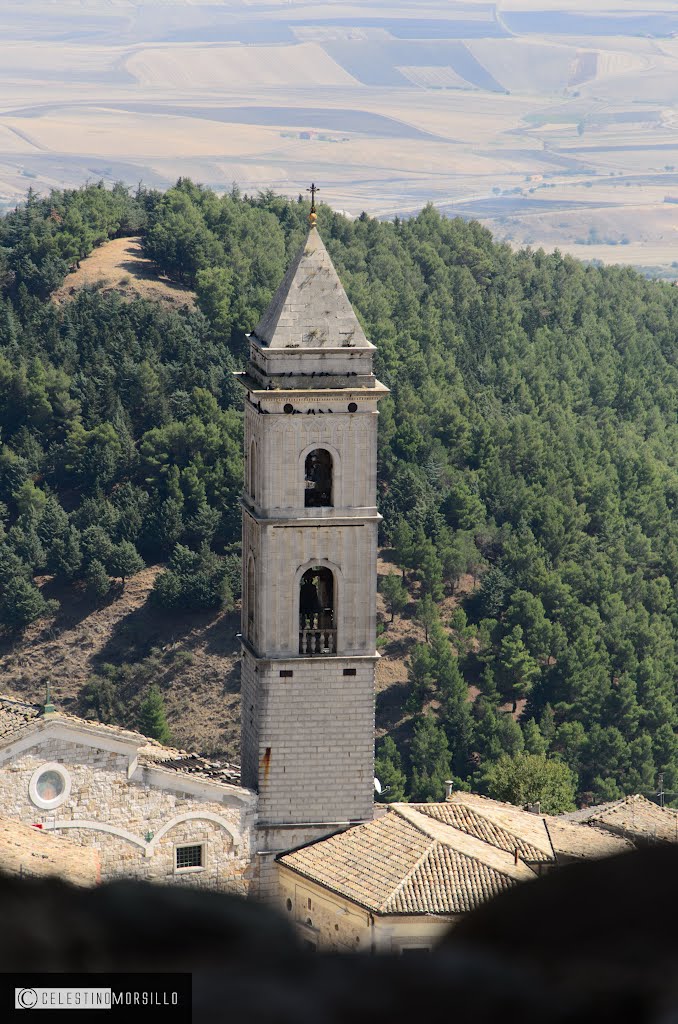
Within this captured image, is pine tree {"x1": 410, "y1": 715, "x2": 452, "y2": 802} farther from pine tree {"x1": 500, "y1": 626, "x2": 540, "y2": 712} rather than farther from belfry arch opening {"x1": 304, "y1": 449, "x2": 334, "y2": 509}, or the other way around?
belfry arch opening {"x1": 304, "y1": 449, "x2": 334, "y2": 509}

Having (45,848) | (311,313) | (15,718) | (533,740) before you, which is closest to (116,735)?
(45,848)

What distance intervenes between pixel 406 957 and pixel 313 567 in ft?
84.6

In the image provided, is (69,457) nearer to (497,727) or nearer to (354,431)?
(497,727)

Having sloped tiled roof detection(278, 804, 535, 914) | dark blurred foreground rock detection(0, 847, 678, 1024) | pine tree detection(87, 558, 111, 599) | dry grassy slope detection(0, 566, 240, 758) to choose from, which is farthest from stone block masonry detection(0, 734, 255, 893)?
pine tree detection(87, 558, 111, 599)

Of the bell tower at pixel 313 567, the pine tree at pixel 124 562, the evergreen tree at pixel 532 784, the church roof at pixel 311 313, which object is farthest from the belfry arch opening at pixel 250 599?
the pine tree at pixel 124 562

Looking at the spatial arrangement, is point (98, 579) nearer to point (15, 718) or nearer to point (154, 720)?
point (154, 720)

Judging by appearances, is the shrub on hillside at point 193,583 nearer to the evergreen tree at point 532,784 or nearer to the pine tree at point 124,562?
the pine tree at point 124,562

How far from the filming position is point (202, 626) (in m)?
63.9

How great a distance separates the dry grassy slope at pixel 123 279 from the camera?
79688mm

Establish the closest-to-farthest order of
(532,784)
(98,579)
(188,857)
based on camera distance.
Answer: (188,857) < (532,784) < (98,579)

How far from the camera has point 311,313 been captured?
27703 millimetres

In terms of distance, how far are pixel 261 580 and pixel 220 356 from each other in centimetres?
4849

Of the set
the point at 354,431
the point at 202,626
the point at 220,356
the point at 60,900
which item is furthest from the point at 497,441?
the point at 60,900

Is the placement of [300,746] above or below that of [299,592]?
below
